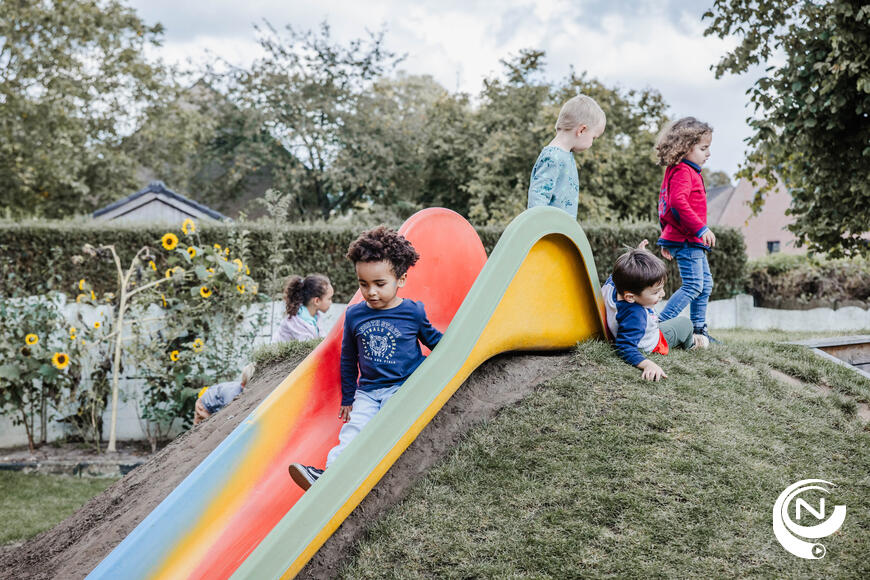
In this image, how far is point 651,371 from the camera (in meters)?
3.69

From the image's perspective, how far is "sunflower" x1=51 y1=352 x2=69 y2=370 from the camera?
6684 mm

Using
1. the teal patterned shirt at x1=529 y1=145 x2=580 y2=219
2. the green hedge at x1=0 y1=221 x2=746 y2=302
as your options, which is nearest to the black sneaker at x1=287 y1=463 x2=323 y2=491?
the teal patterned shirt at x1=529 y1=145 x2=580 y2=219

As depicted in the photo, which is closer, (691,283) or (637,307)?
(637,307)

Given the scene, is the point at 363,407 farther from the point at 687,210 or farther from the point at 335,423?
the point at 687,210

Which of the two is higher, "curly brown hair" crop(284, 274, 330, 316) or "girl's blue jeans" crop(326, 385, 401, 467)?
"curly brown hair" crop(284, 274, 330, 316)

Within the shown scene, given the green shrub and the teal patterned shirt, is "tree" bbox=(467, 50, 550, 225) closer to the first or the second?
the green shrub

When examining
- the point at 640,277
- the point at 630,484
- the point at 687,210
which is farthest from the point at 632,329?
the point at 630,484

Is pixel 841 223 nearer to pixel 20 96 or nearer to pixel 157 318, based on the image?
pixel 157 318

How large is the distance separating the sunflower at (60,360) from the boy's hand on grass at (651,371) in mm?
5844

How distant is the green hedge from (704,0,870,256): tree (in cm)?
356

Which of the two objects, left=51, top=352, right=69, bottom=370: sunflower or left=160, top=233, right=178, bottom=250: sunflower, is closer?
left=160, top=233, right=178, bottom=250: sunflower

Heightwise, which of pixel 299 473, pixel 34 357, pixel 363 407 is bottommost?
pixel 34 357

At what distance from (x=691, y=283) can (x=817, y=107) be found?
3376 mm

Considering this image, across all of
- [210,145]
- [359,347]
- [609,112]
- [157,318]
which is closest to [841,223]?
[359,347]
